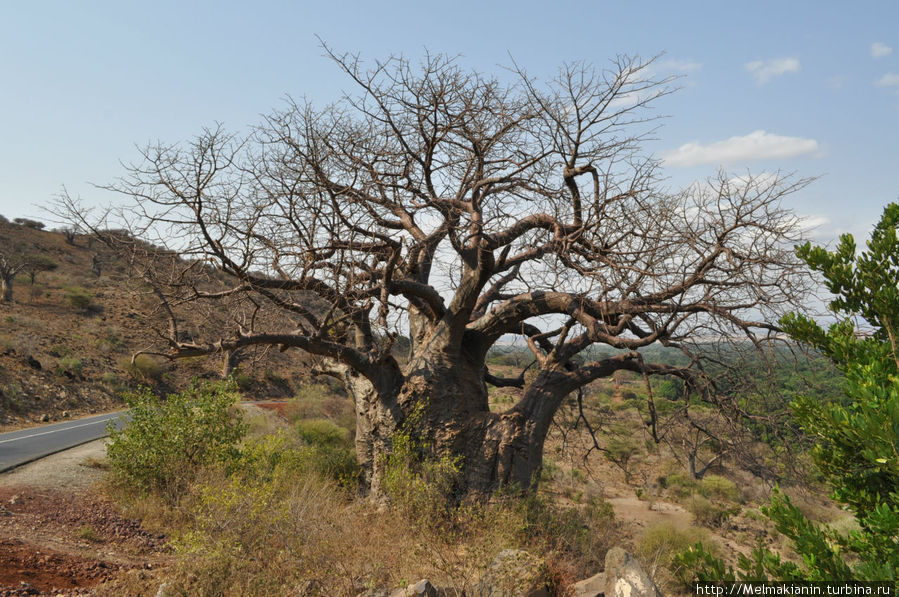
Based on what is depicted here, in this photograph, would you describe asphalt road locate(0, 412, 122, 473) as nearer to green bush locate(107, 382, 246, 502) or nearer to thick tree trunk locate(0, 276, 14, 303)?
green bush locate(107, 382, 246, 502)

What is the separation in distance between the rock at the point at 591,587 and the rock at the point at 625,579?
0.23 m

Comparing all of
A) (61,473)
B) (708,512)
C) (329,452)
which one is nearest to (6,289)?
(61,473)

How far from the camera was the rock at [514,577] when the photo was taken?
172 inches

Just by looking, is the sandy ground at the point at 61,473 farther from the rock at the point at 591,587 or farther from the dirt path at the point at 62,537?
the rock at the point at 591,587

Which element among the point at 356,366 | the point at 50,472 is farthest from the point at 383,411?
the point at 50,472

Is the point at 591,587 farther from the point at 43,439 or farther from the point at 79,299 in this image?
the point at 79,299

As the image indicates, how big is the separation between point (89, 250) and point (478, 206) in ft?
155

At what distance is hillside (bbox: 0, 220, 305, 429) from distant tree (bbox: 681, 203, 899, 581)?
6.19m

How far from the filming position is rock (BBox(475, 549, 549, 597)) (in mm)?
4359

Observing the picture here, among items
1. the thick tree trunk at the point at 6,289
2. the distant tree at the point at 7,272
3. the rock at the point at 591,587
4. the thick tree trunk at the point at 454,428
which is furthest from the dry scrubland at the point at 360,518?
the distant tree at the point at 7,272

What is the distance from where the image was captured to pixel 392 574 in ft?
16.1

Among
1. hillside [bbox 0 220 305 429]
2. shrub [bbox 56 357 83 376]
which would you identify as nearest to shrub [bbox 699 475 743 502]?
hillside [bbox 0 220 305 429]

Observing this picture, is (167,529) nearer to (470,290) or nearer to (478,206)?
(470,290)

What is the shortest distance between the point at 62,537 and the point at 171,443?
177 cm
